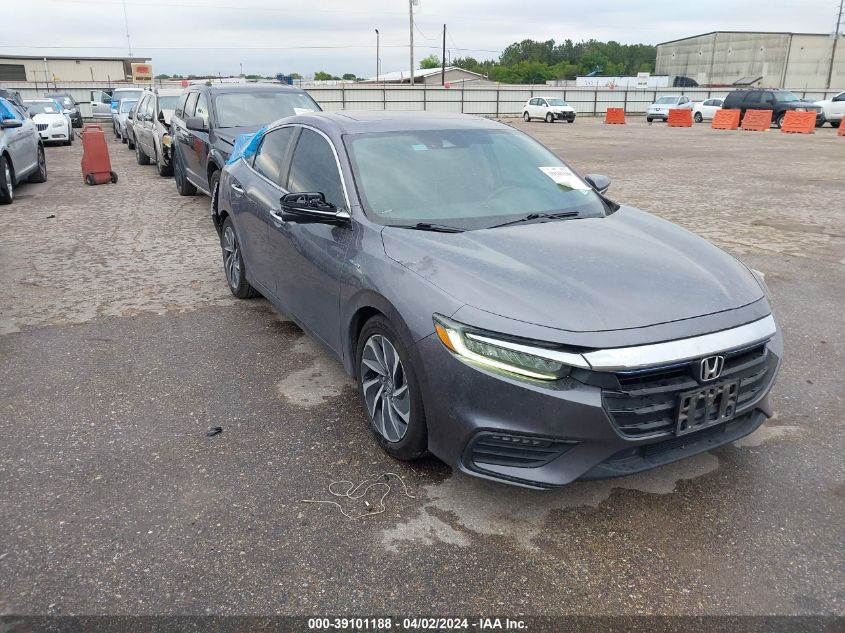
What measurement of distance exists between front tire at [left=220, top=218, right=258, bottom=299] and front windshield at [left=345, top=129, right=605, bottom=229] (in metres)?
2.03

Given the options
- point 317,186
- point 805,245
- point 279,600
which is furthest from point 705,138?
point 279,600

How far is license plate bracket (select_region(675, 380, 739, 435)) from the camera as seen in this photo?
A: 273 centimetres

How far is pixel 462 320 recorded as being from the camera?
9.20ft

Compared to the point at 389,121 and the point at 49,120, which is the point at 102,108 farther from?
the point at 389,121

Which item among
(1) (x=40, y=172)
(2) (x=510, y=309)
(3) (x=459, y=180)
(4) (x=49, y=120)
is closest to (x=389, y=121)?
(3) (x=459, y=180)

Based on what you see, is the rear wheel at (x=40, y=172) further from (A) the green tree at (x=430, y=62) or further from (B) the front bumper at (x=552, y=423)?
(A) the green tree at (x=430, y=62)

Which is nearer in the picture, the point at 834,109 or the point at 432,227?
the point at 432,227

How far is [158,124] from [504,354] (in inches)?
499

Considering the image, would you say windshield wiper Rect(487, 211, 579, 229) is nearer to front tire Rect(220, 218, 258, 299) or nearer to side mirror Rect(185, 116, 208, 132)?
front tire Rect(220, 218, 258, 299)

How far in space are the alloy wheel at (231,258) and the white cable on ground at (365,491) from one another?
302 cm

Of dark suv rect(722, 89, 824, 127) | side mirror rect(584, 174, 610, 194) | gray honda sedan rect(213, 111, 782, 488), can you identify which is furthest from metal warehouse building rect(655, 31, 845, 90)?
gray honda sedan rect(213, 111, 782, 488)

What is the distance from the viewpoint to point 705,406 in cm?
278

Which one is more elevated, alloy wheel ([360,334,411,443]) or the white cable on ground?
alloy wheel ([360,334,411,443])

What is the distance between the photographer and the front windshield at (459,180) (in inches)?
147
